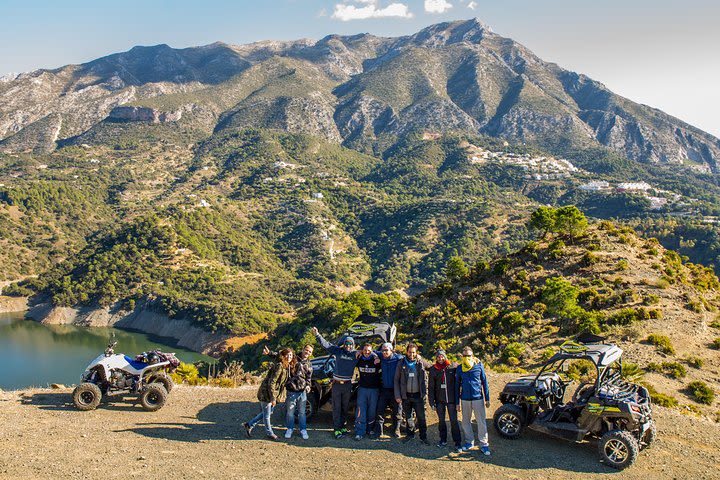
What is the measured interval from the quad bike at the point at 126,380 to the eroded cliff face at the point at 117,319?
229 ft

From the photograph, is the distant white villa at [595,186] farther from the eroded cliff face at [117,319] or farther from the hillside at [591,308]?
the hillside at [591,308]

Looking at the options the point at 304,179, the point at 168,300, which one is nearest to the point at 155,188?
the point at 304,179

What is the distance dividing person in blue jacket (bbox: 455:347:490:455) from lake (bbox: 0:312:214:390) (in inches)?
2331

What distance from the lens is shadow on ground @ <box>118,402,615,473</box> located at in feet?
28.9

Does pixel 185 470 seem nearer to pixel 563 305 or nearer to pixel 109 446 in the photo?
pixel 109 446

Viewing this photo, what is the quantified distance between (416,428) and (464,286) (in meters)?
19.2

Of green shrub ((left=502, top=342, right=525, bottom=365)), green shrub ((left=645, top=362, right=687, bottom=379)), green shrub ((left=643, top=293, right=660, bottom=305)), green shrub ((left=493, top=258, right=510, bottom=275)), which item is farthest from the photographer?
green shrub ((left=493, top=258, right=510, bottom=275))

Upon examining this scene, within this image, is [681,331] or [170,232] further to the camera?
[170,232]

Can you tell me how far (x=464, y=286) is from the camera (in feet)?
94.2

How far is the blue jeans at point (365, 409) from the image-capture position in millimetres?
9633

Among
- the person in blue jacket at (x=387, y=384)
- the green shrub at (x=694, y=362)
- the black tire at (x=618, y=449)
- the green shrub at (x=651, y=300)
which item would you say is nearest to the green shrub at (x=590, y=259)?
the green shrub at (x=651, y=300)

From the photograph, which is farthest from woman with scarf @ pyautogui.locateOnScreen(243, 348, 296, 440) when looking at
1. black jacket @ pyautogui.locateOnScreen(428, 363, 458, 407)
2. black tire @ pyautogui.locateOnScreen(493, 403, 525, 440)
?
black tire @ pyautogui.locateOnScreen(493, 403, 525, 440)

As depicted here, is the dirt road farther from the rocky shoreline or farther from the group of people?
the rocky shoreline

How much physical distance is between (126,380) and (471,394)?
780 centimetres
